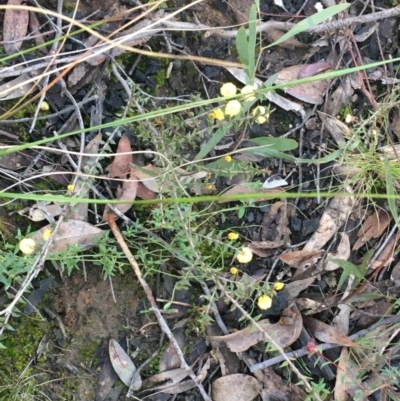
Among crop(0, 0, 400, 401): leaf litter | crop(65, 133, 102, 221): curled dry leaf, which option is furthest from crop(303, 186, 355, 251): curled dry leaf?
crop(65, 133, 102, 221): curled dry leaf

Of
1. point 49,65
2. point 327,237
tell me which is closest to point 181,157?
point 49,65

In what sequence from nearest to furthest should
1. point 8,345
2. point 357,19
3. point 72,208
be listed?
point 72,208 → point 8,345 → point 357,19

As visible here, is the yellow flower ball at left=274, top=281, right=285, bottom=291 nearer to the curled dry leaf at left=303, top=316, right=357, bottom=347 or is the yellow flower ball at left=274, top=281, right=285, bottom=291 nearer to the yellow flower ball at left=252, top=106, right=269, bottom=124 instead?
the curled dry leaf at left=303, top=316, right=357, bottom=347

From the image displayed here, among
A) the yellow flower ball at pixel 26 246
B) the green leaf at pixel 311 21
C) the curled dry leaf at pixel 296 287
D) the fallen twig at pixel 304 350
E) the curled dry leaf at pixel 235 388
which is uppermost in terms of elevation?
the green leaf at pixel 311 21

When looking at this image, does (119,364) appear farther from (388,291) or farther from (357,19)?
(357,19)

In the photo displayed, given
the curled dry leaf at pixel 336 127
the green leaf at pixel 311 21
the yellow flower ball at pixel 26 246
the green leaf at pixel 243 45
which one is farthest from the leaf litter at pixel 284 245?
the green leaf at pixel 311 21

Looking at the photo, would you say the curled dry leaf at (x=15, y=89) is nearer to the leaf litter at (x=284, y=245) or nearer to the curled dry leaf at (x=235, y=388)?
the leaf litter at (x=284, y=245)
